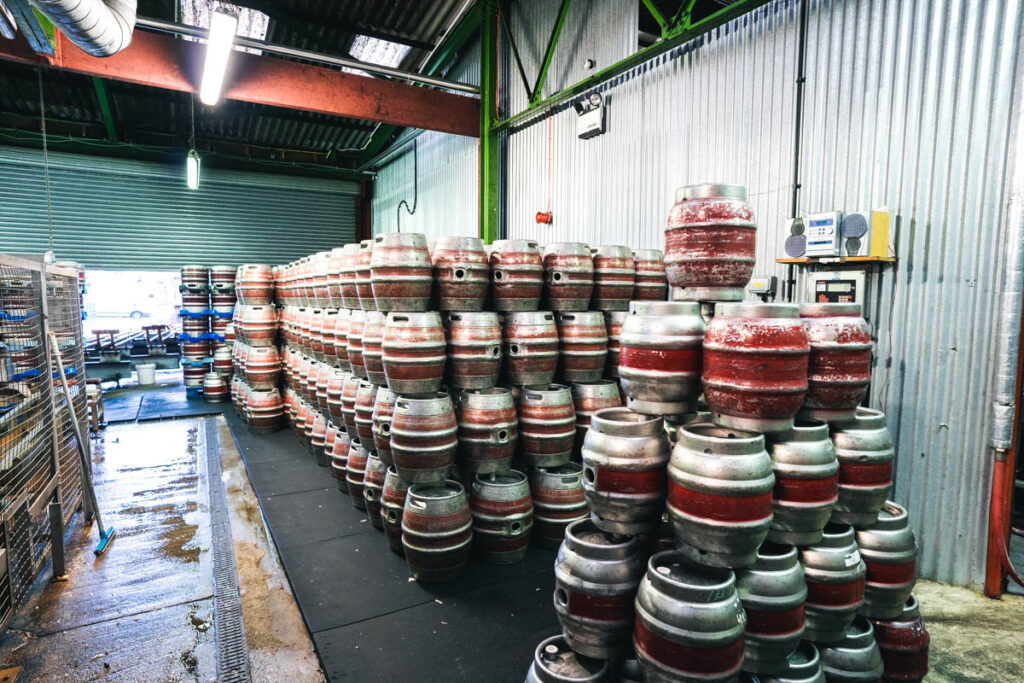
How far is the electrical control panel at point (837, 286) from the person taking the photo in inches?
141

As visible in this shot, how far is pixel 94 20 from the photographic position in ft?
13.7

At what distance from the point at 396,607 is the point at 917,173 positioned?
4.17m

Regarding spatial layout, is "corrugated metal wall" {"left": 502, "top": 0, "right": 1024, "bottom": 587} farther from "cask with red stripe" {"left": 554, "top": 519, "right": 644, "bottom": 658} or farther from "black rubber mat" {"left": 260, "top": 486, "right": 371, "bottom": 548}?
"black rubber mat" {"left": 260, "top": 486, "right": 371, "bottom": 548}

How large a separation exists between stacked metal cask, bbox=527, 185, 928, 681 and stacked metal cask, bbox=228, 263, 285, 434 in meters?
6.06

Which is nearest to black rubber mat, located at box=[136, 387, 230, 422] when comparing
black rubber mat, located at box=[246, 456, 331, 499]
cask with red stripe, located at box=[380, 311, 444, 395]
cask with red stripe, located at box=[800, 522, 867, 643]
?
black rubber mat, located at box=[246, 456, 331, 499]

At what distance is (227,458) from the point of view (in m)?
6.18

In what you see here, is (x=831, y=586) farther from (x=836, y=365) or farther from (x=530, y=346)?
(x=530, y=346)

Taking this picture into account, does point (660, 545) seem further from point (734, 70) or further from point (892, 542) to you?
point (734, 70)

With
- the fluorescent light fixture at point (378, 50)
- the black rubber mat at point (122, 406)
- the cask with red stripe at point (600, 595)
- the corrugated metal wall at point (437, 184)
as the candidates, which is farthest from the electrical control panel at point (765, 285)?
the black rubber mat at point (122, 406)

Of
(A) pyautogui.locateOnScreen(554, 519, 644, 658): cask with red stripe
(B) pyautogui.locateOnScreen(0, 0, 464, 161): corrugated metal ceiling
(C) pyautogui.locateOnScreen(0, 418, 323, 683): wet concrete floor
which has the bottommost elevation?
(C) pyautogui.locateOnScreen(0, 418, 323, 683): wet concrete floor

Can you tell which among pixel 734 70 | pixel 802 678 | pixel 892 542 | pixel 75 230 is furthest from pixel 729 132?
pixel 75 230

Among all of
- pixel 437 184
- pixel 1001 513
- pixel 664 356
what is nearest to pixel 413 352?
pixel 664 356

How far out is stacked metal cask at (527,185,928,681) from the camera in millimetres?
1916

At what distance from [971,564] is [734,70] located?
391 centimetres
